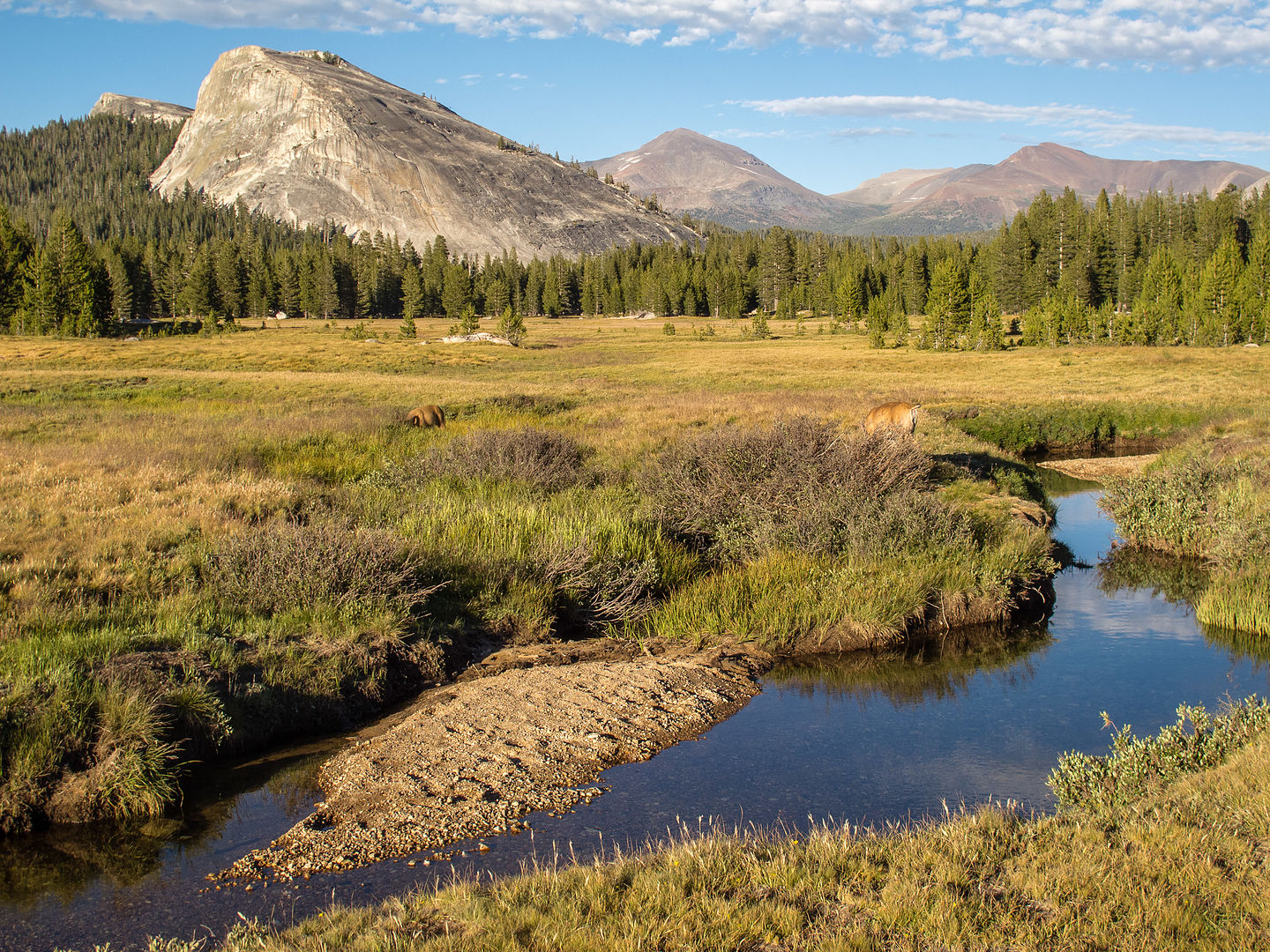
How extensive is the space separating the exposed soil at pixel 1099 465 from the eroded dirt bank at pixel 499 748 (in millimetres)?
16784

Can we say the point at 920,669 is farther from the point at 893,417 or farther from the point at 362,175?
the point at 362,175

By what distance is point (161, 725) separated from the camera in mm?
7113

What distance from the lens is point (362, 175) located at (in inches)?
7013

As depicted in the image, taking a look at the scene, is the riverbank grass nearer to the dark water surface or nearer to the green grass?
the dark water surface

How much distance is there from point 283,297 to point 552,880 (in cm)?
11593

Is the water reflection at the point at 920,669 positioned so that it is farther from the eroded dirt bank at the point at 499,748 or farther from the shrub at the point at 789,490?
the shrub at the point at 789,490

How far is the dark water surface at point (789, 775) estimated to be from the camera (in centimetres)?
557

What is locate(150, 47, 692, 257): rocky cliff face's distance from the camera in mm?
176625

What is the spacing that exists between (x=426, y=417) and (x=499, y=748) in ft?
56.5

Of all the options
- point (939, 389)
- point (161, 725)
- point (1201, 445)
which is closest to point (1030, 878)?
point (161, 725)

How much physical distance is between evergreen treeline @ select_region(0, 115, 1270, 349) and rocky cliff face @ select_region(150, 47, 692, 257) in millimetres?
24648

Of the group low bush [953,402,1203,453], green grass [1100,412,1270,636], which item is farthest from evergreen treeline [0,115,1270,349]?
green grass [1100,412,1270,636]

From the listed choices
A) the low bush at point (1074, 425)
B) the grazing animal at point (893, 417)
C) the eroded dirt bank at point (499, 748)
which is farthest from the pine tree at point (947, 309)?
the eroded dirt bank at point (499, 748)

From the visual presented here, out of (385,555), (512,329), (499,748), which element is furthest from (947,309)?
(499,748)
